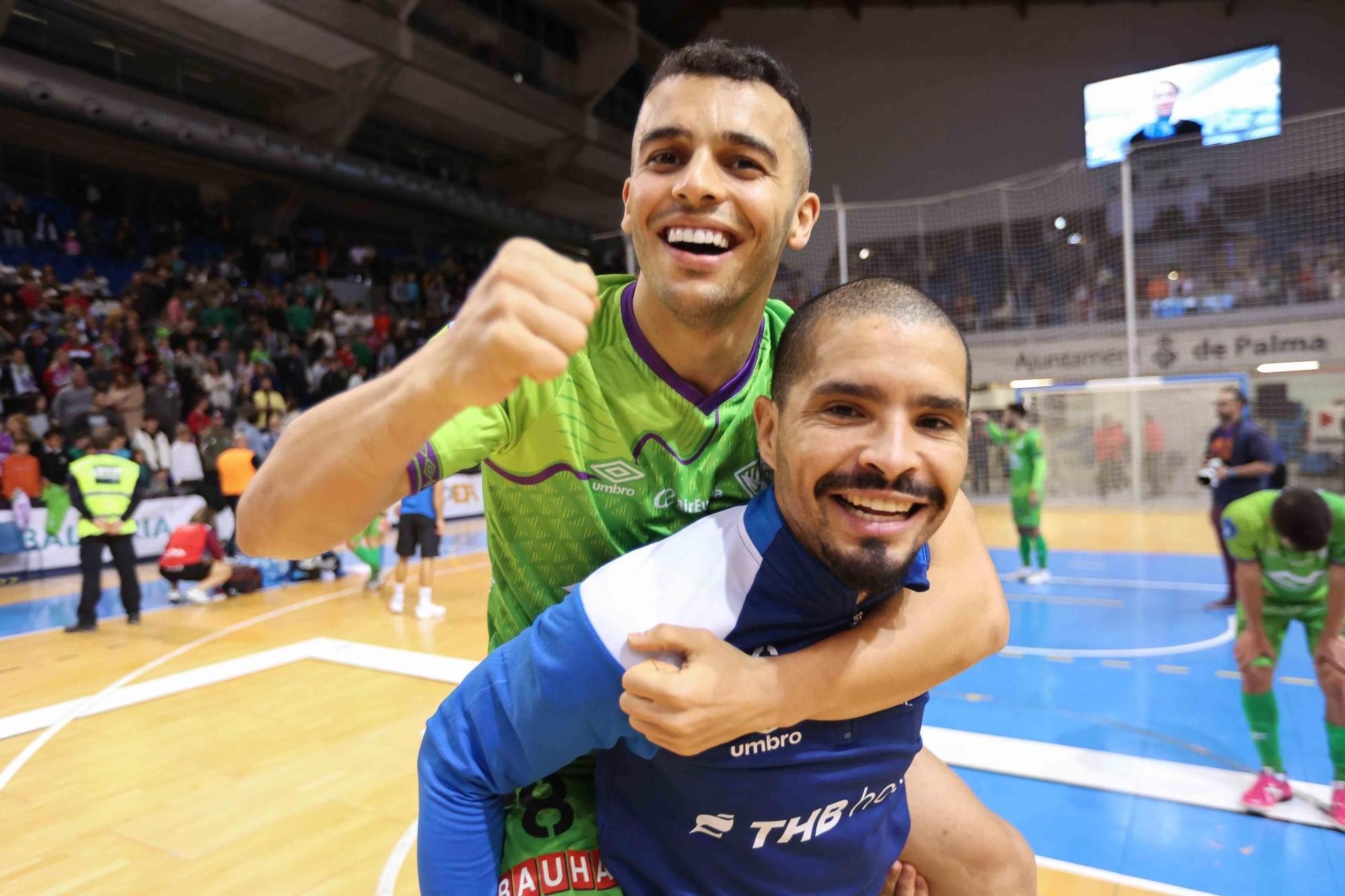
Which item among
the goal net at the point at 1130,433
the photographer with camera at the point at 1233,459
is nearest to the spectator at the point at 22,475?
the photographer with camera at the point at 1233,459

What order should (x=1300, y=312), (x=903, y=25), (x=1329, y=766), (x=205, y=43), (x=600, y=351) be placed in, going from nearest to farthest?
(x=600, y=351), (x=1329, y=766), (x=1300, y=312), (x=205, y=43), (x=903, y=25)

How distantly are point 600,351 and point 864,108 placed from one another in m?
22.5

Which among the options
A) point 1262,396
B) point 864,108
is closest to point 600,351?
point 1262,396

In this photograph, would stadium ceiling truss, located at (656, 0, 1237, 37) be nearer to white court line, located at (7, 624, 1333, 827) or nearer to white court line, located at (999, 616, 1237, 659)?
white court line, located at (999, 616, 1237, 659)

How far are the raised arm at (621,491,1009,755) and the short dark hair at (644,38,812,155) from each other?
0.99 m

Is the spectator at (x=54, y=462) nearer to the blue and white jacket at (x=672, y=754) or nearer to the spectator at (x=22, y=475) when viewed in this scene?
the spectator at (x=22, y=475)

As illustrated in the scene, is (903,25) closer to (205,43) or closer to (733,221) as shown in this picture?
(205,43)

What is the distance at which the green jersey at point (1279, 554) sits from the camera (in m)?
3.85

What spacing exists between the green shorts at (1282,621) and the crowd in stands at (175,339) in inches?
358

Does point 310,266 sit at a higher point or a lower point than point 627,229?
higher

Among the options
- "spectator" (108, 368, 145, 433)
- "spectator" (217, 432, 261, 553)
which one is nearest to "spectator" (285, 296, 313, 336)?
"spectator" (108, 368, 145, 433)

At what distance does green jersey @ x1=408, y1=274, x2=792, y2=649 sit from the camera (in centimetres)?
170

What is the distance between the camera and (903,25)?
2152cm

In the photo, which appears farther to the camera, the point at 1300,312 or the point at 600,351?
the point at 1300,312
